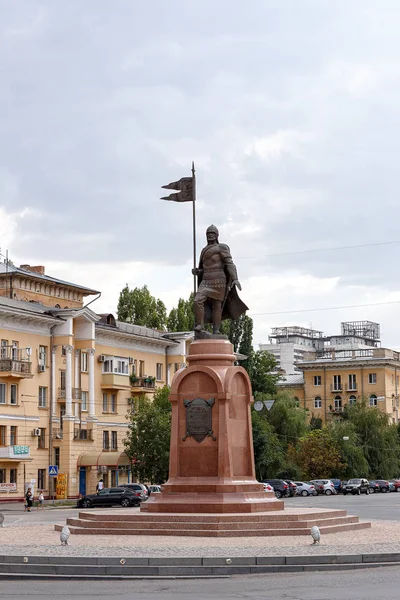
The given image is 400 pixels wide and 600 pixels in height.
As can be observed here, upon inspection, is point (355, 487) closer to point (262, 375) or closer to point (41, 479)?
point (262, 375)

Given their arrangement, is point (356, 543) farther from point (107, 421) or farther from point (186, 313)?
point (186, 313)

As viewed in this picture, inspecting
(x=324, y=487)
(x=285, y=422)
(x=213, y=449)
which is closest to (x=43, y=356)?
(x=324, y=487)

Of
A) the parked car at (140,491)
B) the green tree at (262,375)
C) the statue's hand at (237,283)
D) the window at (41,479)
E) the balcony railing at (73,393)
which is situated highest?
the green tree at (262,375)

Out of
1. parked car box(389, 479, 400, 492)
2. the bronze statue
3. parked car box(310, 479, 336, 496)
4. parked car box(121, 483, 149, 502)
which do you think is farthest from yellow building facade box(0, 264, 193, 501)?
the bronze statue

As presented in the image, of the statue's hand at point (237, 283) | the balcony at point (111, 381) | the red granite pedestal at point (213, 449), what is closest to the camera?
the red granite pedestal at point (213, 449)

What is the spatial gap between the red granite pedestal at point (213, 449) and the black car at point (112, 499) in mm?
27937

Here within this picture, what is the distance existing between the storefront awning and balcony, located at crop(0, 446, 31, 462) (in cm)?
517

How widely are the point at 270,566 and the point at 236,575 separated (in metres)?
0.71

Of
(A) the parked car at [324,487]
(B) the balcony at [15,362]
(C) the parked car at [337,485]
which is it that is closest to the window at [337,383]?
(C) the parked car at [337,485]

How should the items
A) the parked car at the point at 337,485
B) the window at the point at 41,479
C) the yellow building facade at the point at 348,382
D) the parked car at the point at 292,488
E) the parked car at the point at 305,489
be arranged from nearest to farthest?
the window at the point at 41,479 < the parked car at the point at 292,488 < the parked car at the point at 305,489 < the parked car at the point at 337,485 < the yellow building facade at the point at 348,382

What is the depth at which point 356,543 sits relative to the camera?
2303cm

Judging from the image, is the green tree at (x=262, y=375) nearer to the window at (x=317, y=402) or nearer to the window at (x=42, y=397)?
the window at (x=42, y=397)

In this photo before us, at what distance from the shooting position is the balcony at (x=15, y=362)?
63062mm

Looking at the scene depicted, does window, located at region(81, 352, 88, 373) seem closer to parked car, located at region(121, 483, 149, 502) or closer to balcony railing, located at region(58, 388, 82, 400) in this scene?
balcony railing, located at region(58, 388, 82, 400)
